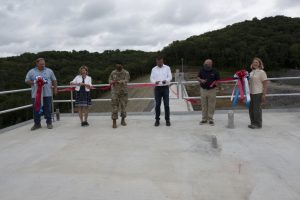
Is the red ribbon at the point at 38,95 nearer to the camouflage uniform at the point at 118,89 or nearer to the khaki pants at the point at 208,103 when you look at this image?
the camouflage uniform at the point at 118,89

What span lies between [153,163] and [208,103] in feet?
9.89

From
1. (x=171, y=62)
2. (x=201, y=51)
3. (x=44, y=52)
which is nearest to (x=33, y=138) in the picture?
(x=44, y=52)

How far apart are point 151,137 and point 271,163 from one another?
92.5 inches

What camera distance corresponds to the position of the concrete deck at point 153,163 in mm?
3668

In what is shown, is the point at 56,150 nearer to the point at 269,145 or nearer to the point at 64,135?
the point at 64,135

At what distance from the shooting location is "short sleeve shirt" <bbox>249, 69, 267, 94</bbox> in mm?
6730

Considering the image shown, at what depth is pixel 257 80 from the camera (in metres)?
6.78

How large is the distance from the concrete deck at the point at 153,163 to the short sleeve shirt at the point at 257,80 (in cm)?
78

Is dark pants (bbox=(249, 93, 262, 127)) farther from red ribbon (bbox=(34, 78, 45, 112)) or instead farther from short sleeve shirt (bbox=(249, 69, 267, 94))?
red ribbon (bbox=(34, 78, 45, 112))

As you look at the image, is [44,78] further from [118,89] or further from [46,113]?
[118,89]

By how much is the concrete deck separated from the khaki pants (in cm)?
28

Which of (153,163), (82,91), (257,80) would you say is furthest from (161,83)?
(153,163)

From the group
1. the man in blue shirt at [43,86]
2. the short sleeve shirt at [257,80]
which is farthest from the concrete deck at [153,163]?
the short sleeve shirt at [257,80]

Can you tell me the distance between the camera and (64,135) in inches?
263
